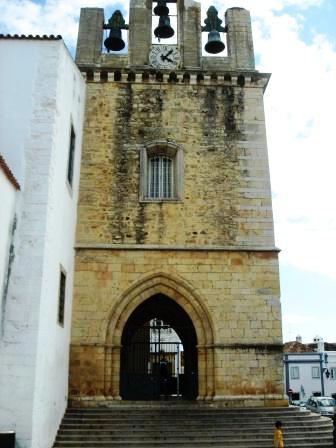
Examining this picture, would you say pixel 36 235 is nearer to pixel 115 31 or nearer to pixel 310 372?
pixel 115 31

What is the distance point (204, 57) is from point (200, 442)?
10.2 metres

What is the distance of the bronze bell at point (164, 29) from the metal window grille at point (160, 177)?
3.83 metres

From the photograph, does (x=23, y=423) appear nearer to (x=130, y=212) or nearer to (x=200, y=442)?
(x=200, y=442)

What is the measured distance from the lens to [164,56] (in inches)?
577

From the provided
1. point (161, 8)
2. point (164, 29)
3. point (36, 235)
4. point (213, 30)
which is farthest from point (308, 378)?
point (36, 235)

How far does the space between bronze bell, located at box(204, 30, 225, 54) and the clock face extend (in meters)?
0.91

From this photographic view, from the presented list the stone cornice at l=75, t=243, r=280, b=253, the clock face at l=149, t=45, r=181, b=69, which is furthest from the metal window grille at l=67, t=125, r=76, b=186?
the clock face at l=149, t=45, r=181, b=69

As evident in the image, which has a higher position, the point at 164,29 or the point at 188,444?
the point at 164,29

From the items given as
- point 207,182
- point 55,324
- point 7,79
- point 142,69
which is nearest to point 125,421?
point 55,324

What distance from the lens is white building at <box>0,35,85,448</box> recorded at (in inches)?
340

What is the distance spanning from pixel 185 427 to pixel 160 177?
6.30 m

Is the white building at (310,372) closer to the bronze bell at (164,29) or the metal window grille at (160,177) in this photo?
the metal window grille at (160,177)

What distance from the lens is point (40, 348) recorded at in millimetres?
8977

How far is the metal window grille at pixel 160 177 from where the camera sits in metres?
13.6
